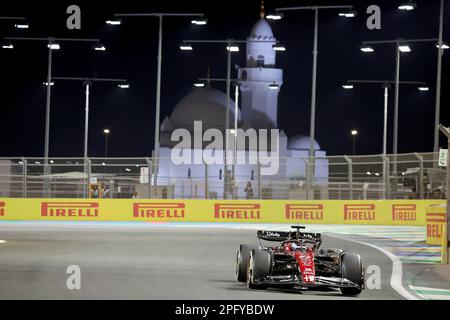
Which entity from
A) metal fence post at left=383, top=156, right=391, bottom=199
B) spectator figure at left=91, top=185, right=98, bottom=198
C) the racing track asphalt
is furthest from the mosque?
the racing track asphalt

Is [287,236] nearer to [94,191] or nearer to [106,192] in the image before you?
[106,192]

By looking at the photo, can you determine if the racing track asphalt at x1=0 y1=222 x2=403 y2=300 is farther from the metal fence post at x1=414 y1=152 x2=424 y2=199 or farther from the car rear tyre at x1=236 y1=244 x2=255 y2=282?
the metal fence post at x1=414 y1=152 x2=424 y2=199

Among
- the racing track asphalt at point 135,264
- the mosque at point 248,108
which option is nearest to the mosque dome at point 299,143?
the mosque at point 248,108

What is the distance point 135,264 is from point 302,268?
458cm

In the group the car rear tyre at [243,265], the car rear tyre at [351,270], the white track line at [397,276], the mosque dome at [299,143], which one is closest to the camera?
the car rear tyre at [351,270]

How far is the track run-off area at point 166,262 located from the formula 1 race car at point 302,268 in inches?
6.4

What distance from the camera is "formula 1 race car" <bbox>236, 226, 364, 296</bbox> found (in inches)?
505

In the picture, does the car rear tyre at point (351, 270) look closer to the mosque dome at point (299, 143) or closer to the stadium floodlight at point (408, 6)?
the stadium floodlight at point (408, 6)

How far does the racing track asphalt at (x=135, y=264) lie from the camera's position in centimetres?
1242

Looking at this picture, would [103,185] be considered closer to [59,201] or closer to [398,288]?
[59,201]

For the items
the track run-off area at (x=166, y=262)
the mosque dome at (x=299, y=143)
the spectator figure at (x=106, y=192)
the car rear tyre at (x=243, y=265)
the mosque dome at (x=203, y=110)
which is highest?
the mosque dome at (x=203, y=110)

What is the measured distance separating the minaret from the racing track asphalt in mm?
77001
